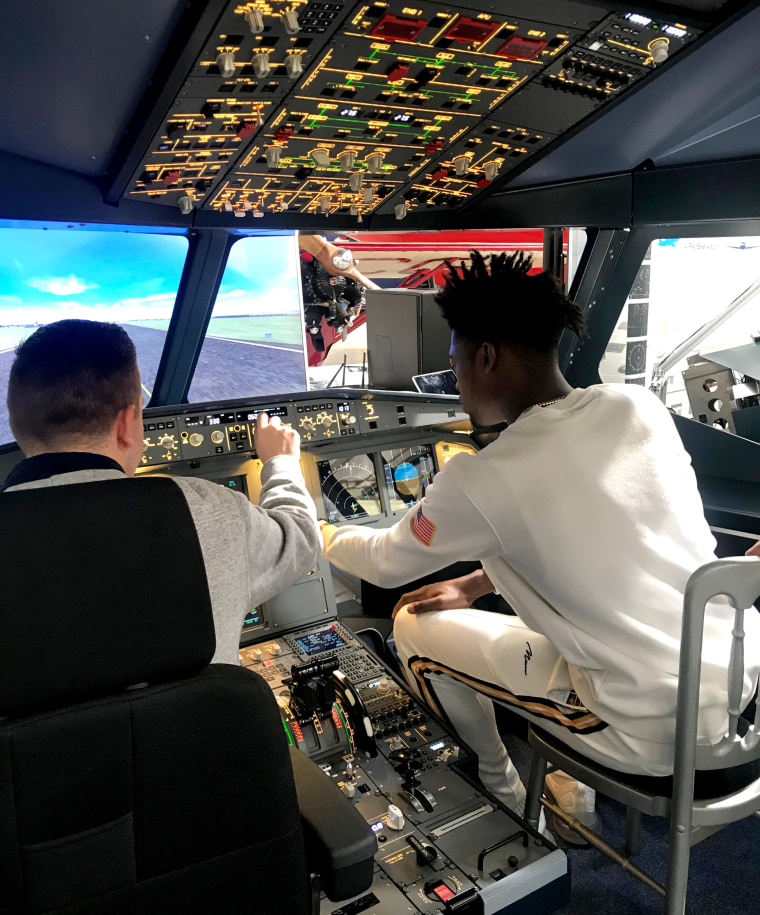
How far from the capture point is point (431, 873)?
1401mm

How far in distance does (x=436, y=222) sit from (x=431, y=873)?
2085 mm

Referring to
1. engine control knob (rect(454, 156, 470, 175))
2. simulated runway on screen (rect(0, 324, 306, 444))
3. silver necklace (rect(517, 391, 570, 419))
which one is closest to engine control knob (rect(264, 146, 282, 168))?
engine control knob (rect(454, 156, 470, 175))

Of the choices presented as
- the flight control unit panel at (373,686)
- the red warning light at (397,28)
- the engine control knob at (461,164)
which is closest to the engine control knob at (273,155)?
the red warning light at (397,28)

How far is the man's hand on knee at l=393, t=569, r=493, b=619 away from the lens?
1.97 m

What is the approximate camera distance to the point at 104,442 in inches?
40.1

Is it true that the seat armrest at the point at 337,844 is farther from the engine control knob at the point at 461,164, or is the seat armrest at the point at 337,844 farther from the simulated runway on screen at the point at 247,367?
the simulated runway on screen at the point at 247,367

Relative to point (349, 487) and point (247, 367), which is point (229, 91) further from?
point (247, 367)

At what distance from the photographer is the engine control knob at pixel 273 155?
1880 mm

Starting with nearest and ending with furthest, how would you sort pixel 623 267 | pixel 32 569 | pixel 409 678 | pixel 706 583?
pixel 32 569 < pixel 706 583 < pixel 409 678 < pixel 623 267

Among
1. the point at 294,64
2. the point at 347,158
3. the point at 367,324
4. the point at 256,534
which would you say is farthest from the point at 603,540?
the point at 367,324

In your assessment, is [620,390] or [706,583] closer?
[706,583]

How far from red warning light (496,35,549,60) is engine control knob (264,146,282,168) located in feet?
1.96

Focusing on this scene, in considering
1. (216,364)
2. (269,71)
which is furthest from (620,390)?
(216,364)

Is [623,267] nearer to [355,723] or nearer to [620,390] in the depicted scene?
[620,390]
